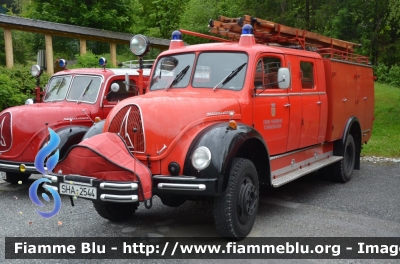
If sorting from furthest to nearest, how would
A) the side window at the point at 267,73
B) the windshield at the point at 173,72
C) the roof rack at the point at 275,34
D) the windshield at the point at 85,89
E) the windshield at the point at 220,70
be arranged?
1. the windshield at the point at 85,89
2. the roof rack at the point at 275,34
3. the windshield at the point at 173,72
4. the side window at the point at 267,73
5. the windshield at the point at 220,70

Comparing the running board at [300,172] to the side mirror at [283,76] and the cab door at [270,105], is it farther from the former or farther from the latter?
the side mirror at [283,76]

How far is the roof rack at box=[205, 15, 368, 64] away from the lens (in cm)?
670

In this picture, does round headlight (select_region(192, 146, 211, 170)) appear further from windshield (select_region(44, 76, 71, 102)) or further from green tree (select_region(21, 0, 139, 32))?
green tree (select_region(21, 0, 139, 32))

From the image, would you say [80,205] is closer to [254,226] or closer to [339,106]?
[254,226]

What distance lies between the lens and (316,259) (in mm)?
4539

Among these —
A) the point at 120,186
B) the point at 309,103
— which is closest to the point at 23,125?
the point at 120,186

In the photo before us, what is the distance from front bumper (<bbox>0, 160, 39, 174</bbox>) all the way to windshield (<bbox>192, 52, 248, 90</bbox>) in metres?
3.03

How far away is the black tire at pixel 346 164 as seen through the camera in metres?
7.95

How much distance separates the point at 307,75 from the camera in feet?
22.7

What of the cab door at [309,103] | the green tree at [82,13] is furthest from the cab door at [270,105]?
the green tree at [82,13]

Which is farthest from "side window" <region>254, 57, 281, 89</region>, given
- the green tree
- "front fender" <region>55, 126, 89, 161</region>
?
the green tree

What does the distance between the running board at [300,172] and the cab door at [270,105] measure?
36 cm

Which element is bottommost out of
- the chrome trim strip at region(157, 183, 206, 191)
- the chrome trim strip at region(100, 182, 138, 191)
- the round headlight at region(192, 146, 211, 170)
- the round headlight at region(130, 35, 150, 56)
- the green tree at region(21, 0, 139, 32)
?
the chrome trim strip at region(157, 183, 206, 191)

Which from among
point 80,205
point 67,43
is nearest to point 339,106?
point 80,205
